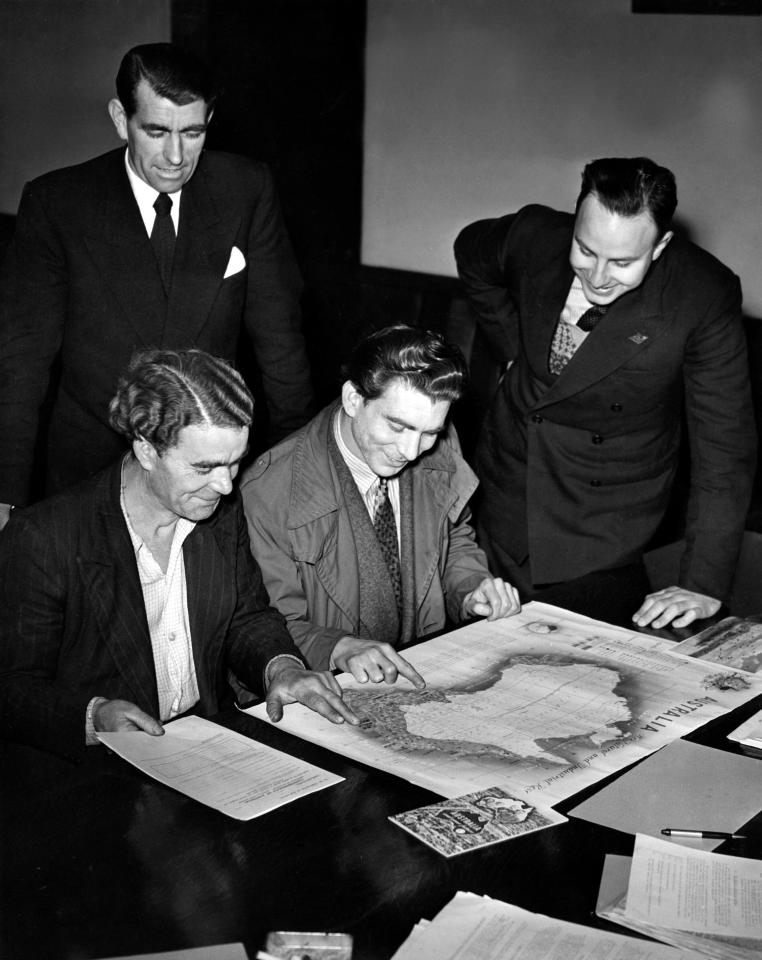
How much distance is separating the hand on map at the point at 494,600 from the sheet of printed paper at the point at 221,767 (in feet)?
2.31

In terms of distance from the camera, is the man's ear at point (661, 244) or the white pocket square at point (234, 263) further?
the white pocket square at point (234, 263)

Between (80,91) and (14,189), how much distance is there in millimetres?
459

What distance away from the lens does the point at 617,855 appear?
1388 millimetres

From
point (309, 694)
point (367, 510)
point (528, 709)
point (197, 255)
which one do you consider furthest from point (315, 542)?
point (197, 255)

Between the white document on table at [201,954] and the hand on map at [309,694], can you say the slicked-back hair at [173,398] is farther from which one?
the white document on table at [201,954]

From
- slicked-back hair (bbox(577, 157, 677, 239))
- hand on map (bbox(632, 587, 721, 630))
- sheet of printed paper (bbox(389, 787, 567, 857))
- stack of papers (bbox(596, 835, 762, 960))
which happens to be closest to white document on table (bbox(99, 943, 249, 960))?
sheet of printed paper (bbox(389, 787, 567, 857))

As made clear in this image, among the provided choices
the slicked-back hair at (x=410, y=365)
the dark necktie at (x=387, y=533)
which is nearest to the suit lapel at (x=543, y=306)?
the slicked-back hair at (x=410, y=365)

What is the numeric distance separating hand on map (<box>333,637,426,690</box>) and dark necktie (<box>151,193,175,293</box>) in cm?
113

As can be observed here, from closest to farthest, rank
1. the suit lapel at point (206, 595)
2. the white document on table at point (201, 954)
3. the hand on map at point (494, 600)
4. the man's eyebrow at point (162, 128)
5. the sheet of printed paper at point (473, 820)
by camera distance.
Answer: the white document on table at point (201, 954) → the sheet of printed paper at point (473, 820) → the suit lapel at point (206, 595) → the hand on map at point (494, 600) → the man's eyebrow at point (162, 128)

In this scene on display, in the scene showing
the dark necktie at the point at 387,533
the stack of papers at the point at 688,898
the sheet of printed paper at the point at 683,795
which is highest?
the dark necktie at the point at 387,533

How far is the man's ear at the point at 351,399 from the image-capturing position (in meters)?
2.32

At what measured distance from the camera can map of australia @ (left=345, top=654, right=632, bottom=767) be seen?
5.40ft

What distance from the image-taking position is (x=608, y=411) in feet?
8.86

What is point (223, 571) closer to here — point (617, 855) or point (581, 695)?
point (581, 695)
